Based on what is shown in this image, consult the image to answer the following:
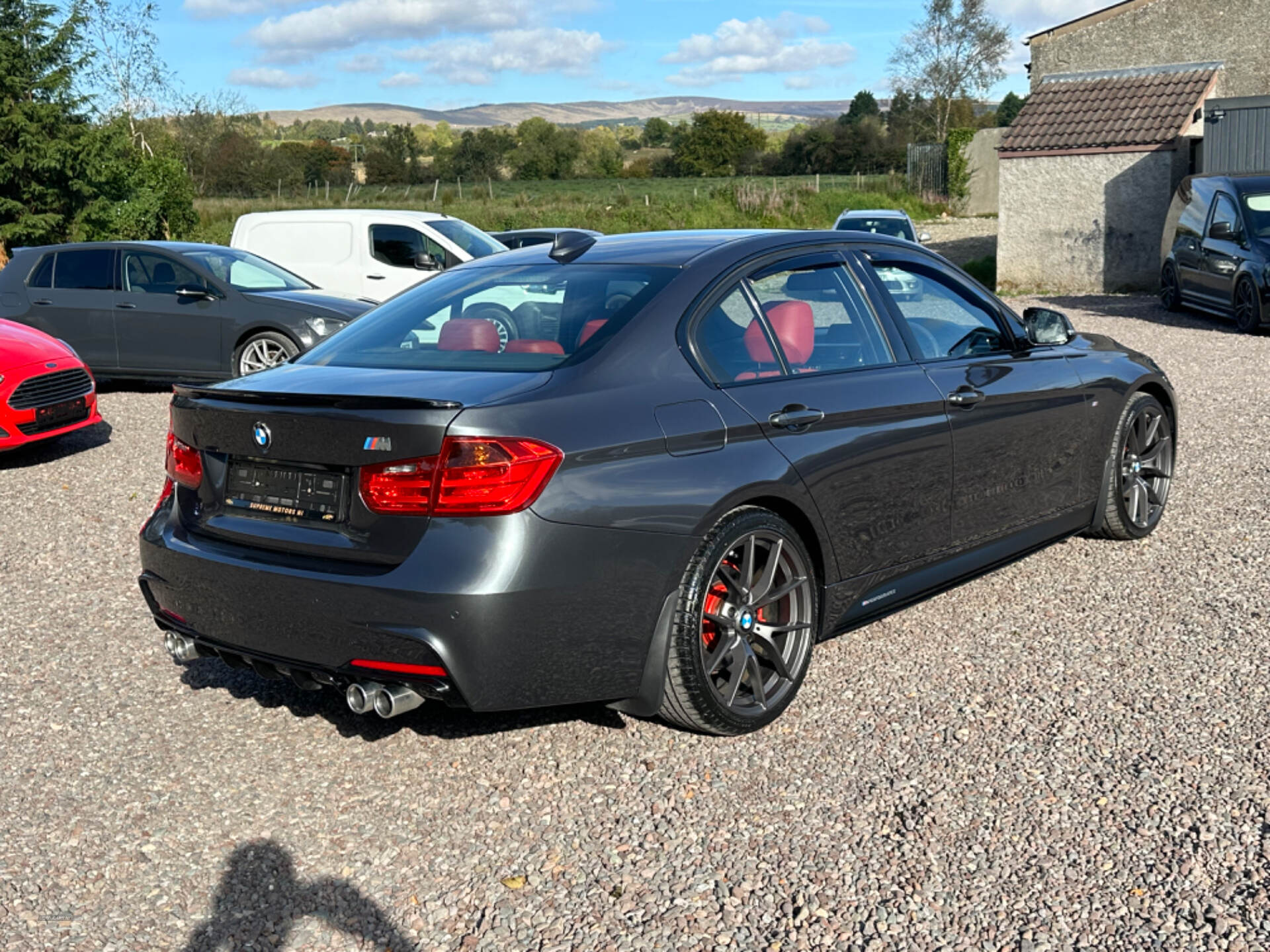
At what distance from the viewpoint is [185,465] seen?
414 centimetres

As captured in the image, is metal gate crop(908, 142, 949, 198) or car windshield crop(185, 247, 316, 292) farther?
metal gate crop(908, 142, 949, 198)

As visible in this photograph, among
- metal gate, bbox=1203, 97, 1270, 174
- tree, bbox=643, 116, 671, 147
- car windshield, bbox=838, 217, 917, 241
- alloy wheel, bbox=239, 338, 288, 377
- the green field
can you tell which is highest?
tree, bbox=643, 116, 671, 147

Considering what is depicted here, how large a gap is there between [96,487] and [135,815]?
5509 mm

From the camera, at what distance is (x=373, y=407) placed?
357 centimetres

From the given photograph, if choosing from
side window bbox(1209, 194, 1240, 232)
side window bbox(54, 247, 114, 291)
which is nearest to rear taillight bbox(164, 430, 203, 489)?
side window bbox(54, 247, 114, 291)

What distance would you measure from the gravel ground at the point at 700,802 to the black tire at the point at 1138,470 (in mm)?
561

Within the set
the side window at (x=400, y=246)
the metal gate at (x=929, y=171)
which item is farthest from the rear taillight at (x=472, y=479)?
the metal gate at (x=929, y=171)

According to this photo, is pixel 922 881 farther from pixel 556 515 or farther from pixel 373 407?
pixel 373 407

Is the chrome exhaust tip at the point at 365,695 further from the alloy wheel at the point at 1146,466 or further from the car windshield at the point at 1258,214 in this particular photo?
the car windshield at the point at 1258,214

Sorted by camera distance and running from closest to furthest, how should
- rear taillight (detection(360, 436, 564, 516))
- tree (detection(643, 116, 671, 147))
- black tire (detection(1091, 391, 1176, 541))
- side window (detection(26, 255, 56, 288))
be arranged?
rear taillight (detection(360, 436, 564, 516)) → black tire (detection(1091, 391, 1176, 541)) → side window (detection(26, 255, 56, 288)) → tree (detection(643, 116, 671, 147))

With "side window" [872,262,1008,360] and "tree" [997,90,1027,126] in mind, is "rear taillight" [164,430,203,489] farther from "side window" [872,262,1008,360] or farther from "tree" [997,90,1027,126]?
"tree" [997,90,1027,126]

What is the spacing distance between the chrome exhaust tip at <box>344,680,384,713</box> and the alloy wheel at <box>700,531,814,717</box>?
3.24 ft

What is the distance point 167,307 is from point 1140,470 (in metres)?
9.63

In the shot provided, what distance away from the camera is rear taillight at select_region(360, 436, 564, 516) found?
346cm
